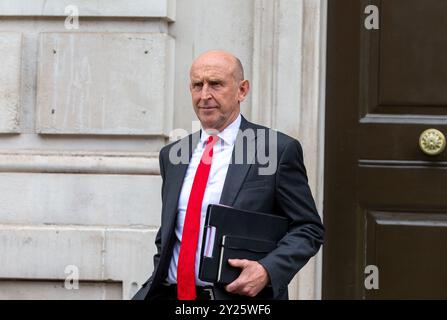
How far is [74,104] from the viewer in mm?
6438

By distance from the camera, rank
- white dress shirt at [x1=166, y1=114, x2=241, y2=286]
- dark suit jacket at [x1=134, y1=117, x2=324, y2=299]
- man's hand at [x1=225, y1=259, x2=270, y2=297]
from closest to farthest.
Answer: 1. man's hand at [x1=225, y1=259, x2=270, y2=297]
2. dark suit jacket at [x1=134, y1=117, x2=324, y2=299]
3. white dress shirt at [x1=166, y1=114, x2=241, y2=286]

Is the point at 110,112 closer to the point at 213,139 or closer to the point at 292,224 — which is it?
the point at 213,139

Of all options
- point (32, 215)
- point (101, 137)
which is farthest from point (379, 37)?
point (32, 215)

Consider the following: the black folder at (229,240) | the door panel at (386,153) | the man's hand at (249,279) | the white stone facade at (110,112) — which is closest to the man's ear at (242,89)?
the black folder at (229,240)

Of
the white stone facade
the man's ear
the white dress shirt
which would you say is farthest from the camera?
the white stone facade

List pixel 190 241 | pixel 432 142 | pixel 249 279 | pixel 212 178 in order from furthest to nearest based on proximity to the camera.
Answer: pixel 432 142 → pixel 212 178 → pixel 190 241 → pixel 249 279

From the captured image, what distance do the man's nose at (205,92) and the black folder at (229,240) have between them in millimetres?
501

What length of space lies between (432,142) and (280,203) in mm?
2062

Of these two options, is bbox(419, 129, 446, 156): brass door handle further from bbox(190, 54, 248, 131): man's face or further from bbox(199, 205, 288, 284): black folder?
bbox(199, 205, 288, 284): black folder

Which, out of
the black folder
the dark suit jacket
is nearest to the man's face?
the dark suit jacket

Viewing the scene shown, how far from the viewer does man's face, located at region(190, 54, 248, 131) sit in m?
4.61

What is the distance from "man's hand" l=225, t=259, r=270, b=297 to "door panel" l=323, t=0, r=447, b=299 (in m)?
2.20

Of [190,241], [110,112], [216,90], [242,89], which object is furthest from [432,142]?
[190,241]

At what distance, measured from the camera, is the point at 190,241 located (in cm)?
452
